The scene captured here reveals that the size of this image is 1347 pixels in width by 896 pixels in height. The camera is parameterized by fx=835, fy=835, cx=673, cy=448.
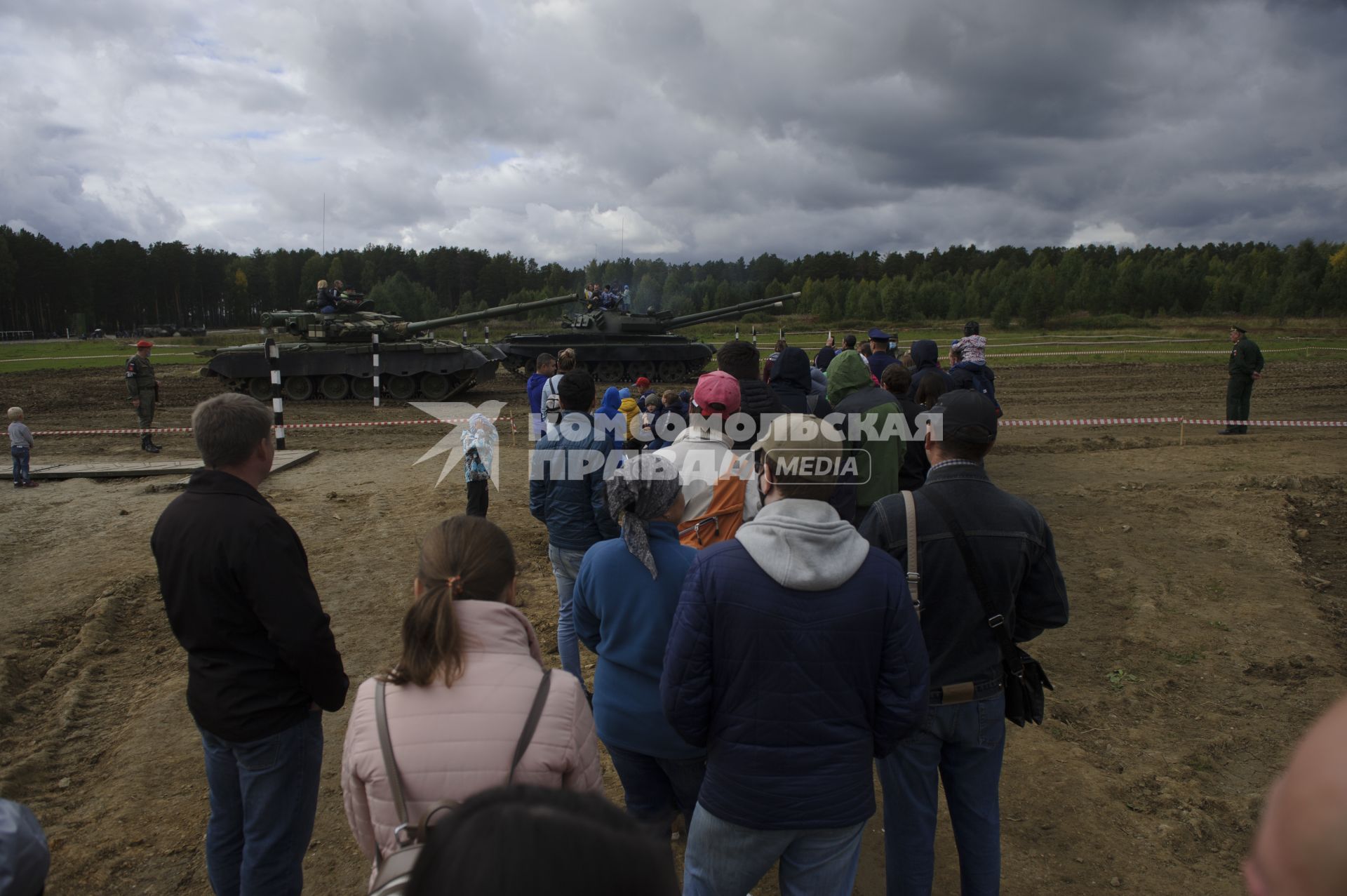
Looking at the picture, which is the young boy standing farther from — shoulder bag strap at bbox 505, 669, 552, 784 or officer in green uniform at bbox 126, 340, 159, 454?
shoulder bag strap at bbox 505, 669, 552, 784

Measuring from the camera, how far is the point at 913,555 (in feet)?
8.68

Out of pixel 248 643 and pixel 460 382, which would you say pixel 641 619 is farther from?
pixel 460 382

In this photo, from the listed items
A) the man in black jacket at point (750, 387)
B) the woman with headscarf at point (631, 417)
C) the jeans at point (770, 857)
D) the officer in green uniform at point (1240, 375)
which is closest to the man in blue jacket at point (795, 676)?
the jeans at point (770, 857)

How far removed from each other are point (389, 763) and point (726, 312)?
19751 millimetres

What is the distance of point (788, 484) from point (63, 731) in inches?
169

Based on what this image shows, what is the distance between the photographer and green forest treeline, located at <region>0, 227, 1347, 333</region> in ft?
172

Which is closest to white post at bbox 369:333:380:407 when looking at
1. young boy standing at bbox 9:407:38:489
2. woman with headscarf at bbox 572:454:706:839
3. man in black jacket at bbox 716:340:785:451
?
young boy standing at bbox 9:407:38:489

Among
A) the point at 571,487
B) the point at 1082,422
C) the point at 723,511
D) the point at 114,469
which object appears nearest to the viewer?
the point at 723,511

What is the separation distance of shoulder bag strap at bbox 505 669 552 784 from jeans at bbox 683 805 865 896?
2.35 feet

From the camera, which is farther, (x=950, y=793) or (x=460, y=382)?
(x=460, y=382)

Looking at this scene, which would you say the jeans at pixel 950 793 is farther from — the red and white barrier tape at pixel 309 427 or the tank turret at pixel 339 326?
the tank turret at pixel 339 326

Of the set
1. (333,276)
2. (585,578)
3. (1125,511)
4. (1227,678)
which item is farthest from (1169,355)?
(333,276)

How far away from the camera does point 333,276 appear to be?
69312 mm

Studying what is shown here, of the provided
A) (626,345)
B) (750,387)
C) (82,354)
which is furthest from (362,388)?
(82,354)
